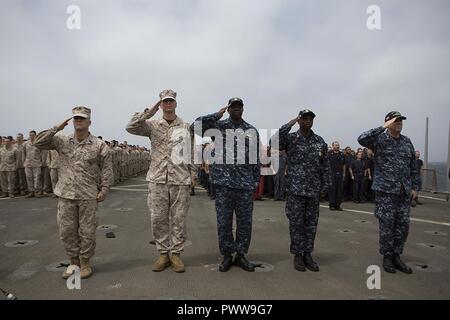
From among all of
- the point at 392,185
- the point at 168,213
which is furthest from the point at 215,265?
the point at 392,185

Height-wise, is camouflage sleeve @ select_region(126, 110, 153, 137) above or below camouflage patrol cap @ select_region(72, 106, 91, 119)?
below

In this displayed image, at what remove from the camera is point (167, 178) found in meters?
3.74

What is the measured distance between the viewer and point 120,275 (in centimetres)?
355

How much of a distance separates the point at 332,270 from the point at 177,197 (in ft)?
6.74

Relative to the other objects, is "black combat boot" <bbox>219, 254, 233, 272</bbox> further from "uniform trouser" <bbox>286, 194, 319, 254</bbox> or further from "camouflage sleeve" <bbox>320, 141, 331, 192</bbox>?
"camouflage sleeve" <bbox>320, 141, 331, 192</bbox>

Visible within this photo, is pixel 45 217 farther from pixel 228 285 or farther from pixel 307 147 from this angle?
pixel 307 147

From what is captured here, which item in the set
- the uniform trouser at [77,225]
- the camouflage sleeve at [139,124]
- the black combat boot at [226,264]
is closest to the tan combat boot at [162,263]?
the black combat boot at [226,264]

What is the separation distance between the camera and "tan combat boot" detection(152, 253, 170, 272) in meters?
3.70

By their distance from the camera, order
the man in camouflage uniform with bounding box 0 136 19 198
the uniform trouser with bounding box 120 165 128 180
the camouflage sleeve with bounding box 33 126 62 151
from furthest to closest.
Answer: the uniform trouser with bounding box 120 165 128 180
the man in camouflage uniform with bounding box 0 136 19 198
the camouflage sleeve with bounding box 33 126 62 151

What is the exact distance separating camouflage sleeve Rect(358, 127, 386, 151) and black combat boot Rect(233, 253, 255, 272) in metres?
2.04

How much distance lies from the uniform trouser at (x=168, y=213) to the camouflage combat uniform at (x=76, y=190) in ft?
2.00

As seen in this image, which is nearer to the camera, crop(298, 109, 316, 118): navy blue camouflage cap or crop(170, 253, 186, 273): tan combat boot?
crop(170, 253, 186, 273): tan combat boot

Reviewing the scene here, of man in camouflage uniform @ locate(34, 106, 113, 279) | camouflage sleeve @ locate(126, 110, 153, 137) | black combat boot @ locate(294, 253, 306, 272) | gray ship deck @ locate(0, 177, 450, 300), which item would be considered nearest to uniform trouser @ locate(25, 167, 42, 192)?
gray ship deck @ locate(0, 177, 450, 300)
